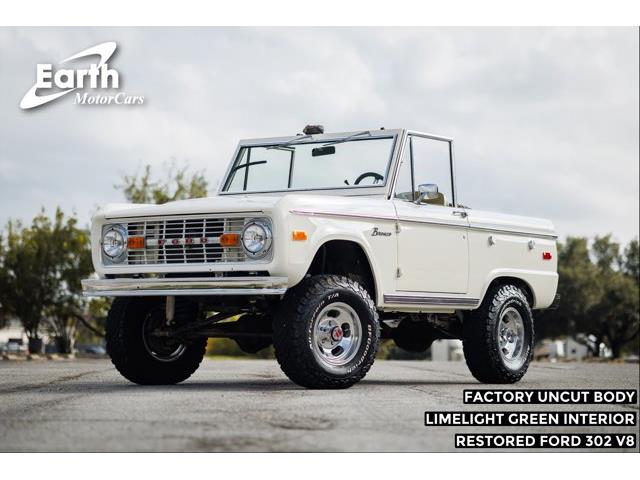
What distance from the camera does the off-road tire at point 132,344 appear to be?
1070 centimetres

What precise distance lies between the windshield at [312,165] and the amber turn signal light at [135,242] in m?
2.09

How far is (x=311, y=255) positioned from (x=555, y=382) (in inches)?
158

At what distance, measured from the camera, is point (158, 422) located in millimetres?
7176

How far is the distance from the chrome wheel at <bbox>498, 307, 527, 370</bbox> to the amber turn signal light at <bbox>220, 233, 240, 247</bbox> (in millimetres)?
3472

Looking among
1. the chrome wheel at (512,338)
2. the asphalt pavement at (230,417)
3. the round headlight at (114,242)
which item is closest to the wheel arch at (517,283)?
the chrome wheel at (512,338)

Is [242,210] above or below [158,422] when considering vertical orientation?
above

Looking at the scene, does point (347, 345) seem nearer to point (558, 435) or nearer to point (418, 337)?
point (418, 337)

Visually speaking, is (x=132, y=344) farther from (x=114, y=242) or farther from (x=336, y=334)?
(x=336, y=334)

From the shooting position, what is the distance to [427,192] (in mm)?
10945

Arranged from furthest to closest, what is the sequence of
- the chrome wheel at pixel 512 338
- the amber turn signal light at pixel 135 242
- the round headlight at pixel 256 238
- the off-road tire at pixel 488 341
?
the chrome wheel at pixel 512 338 < the off-road tire at pixel 488 341 < the amber turn signal light at pixel 135 242 < the round headlight at pixel 256 238

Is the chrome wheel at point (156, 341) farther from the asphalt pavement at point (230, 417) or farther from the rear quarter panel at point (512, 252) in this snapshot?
the rear quarter panel at point (512, 252)

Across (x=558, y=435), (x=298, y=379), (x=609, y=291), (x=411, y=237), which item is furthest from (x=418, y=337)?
(x=609, y=291)

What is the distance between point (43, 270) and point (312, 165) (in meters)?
29.1

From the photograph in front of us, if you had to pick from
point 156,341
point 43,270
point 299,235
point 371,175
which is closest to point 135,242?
point 156,341
